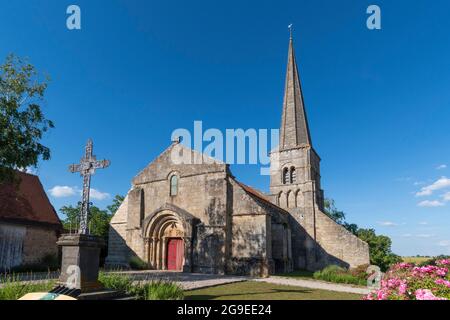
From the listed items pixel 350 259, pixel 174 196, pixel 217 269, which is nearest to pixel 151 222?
pixel 174 196

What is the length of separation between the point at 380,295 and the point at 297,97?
31248mm

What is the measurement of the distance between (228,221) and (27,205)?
1324cm

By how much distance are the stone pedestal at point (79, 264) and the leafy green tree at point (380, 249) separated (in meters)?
35.3

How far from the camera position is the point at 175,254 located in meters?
22.9

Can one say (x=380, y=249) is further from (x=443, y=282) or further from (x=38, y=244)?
(x=443, y=282)

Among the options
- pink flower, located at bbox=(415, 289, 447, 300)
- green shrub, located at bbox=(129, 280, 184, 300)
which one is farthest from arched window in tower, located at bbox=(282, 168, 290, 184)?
pink flower, located at bbox=(415, 289, 447, 300)

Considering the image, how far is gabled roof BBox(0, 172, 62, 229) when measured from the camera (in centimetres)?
1965

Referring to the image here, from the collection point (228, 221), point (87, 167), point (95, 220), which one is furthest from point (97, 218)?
point (87, 167)

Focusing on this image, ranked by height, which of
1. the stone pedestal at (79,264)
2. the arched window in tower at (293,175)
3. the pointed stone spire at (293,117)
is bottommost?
the stone pedestal at (79,264)

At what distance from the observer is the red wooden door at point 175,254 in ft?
74.3

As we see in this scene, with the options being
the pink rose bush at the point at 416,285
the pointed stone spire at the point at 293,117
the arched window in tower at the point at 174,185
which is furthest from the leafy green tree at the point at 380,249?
the pink rose bush at the point at 416,285

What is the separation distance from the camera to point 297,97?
1372 inches

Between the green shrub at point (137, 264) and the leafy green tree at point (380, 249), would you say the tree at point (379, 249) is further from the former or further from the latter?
the green shrub at point (137, 264)

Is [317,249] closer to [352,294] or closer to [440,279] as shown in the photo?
[352,294]
